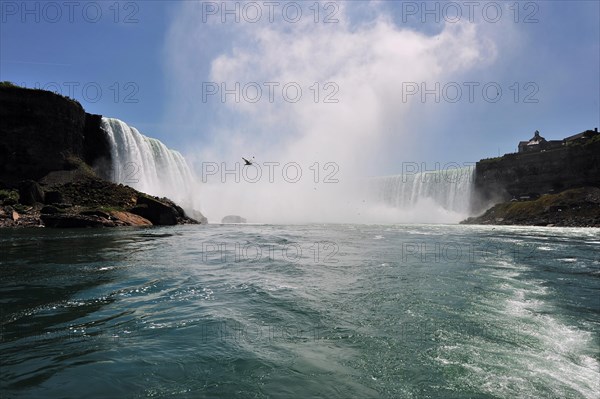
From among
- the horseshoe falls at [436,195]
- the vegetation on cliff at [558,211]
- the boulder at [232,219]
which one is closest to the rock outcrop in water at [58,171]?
the boulder at [232,219]

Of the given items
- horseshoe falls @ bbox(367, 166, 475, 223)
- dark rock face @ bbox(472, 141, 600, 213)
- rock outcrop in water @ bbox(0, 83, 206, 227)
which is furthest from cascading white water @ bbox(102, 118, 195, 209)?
dark rock face @ bbox(472, 141, 600, 213)

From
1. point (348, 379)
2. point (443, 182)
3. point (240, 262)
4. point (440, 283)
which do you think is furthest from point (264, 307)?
point (443, 182)

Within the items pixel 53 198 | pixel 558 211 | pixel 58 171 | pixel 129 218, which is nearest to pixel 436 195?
pixel 558 211

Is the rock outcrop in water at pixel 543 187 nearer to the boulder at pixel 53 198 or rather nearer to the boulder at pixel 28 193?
the boulder at pixel 53 198

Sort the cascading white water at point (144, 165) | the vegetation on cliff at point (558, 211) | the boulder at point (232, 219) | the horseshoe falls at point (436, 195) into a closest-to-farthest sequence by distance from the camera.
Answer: the vegetation on cliff at point (558, 211)
the cascading white water at point (144, 165)
the boulder at point (232, 219)
the horseshoe falls at point (436, 195)

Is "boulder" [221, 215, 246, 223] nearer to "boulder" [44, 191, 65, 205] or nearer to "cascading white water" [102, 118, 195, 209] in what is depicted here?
"cascading white water" [102, 118, 195, 209]

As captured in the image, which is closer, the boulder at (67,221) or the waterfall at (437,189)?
the boulder at (67,221)

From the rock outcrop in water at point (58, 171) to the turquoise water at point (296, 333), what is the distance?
30691mm

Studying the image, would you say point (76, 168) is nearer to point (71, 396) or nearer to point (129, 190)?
point (129, 190)

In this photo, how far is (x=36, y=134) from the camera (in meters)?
53.3

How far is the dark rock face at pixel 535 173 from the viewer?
6234 cm

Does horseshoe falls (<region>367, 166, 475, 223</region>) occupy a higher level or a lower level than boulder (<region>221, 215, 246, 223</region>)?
higher

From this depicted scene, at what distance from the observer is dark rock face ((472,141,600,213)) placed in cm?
6234

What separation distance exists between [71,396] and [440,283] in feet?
31.6
